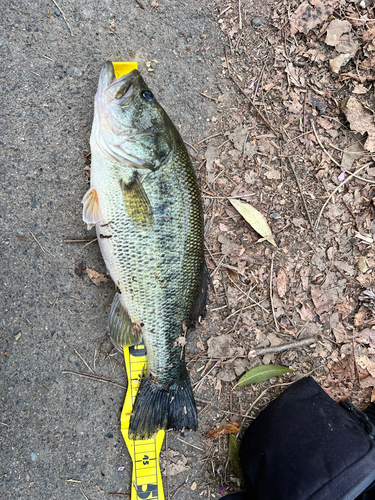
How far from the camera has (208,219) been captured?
2738mm

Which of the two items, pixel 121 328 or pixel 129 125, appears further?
pixel 121 328

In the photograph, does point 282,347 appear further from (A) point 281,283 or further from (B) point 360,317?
(B) point 360,317

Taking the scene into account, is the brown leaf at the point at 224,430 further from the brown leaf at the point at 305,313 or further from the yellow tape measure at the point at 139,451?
the brown leaf at the point at 305,313

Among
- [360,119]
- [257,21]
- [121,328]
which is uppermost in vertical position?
[257,21]

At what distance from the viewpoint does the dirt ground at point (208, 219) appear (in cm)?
244

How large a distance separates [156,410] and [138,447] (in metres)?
0.40

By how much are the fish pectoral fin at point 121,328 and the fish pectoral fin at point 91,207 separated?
1.85 ft

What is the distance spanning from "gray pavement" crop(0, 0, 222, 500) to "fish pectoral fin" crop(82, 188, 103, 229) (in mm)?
306

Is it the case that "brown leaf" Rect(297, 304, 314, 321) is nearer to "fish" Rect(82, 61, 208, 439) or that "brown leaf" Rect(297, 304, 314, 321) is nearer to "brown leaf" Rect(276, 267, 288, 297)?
"brown leaf" Rect(276, 267, 288, 297)

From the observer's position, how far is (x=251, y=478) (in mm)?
2373

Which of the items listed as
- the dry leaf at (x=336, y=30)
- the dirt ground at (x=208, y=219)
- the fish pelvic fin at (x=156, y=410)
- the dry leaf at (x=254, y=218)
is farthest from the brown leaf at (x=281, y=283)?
the dry leaf at (x=336, y=30)

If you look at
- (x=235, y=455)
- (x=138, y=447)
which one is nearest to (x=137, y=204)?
(x=138, y=447)

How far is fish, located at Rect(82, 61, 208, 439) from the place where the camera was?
2.13m

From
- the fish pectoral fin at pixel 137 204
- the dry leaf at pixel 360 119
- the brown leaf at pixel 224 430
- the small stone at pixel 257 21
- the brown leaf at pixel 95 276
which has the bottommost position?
the brown leaf at pixel 224 430
